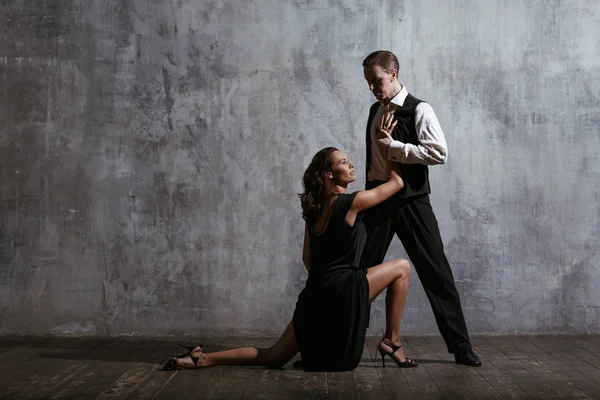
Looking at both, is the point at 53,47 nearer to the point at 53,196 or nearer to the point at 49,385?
the point at 53,196

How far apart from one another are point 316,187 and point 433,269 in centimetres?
74

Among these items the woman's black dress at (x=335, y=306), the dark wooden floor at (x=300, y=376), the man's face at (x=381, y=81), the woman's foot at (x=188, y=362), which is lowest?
the dark wooden floor at (x=300, y=376)

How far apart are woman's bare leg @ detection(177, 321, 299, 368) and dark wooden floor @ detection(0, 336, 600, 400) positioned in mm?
45

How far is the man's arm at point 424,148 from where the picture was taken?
12.3ft

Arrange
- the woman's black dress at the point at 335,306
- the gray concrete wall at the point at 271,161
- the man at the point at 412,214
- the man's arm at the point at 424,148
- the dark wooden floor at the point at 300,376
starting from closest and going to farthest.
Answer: the dark wooden floor at the point at 300,376 → the woman's black dress at the point at 335,306 → the man's arm at the point at 424,148 → the man at the point at 412,214 → the gray concrete wall at the point at 271,161

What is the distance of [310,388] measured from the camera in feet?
10.9

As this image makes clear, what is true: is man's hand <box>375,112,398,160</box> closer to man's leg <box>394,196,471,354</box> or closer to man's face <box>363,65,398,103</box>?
man's face <box>363,65,398,103</box>

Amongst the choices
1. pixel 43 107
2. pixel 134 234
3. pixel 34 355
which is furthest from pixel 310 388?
pixel 43 107

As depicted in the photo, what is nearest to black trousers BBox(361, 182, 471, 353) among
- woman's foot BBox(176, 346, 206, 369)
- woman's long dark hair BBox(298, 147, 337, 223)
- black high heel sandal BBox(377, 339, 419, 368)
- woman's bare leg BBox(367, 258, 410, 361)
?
woman's bare leg BBox(367, 258, 410, 361)

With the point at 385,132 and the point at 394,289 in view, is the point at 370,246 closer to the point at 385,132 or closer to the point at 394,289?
the point at 394,289

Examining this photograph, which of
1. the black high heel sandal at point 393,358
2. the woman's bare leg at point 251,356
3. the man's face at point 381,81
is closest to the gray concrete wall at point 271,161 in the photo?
the man's face at point 381,81

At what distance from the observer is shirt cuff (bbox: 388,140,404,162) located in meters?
3.76

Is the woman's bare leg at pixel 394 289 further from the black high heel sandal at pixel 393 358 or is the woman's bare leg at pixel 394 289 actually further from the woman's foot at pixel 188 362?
the woman's foot at pixel 188 362

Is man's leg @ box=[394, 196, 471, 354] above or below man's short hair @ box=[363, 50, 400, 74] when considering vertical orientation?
below
